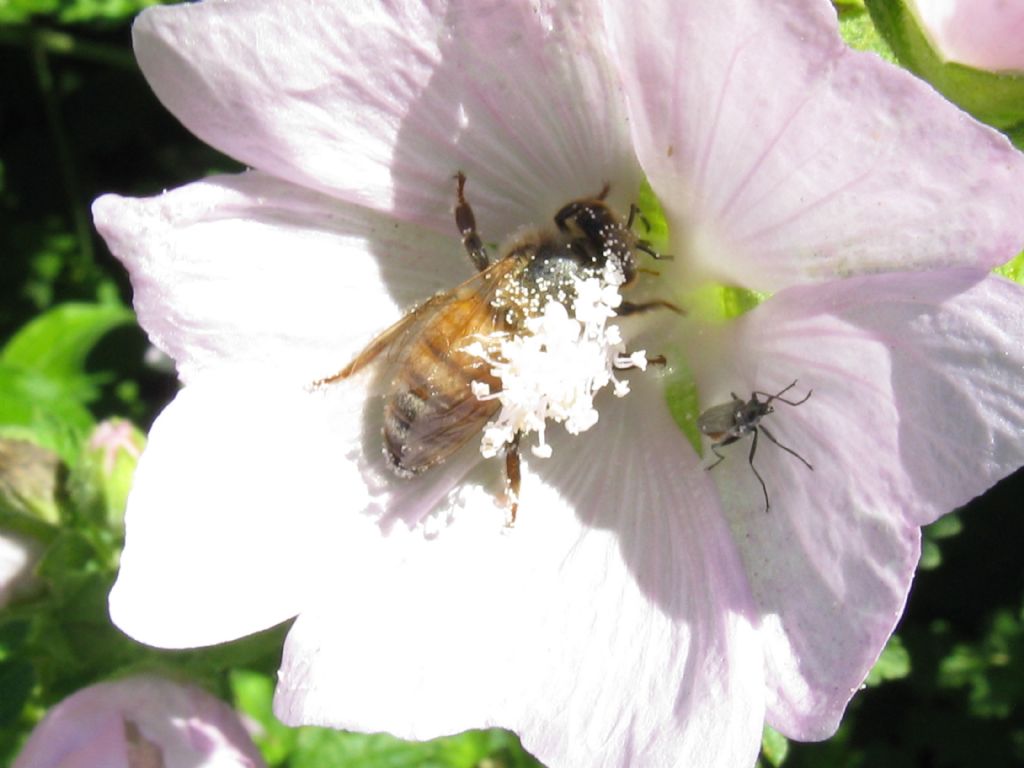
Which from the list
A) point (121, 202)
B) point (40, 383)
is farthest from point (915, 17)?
point (40, 383)

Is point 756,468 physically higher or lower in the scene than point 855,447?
lower

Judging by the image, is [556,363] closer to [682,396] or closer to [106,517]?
[682,396]

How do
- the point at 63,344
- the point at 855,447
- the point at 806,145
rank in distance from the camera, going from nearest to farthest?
the point at 806,145 → the point at 855,447 → the point at 63,344

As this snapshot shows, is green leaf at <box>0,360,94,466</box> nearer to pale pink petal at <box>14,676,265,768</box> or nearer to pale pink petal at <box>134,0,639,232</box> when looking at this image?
pale pink petal at <box>14,676,265,768</box>

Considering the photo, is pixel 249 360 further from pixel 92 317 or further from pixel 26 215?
pixel 26 215

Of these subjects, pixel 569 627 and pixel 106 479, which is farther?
pixel 106 479

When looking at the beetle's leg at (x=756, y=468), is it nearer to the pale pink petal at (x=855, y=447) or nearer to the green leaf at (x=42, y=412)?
the pale pink petal at (x=855, y=447)

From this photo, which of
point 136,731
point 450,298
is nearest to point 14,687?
point 136,731
